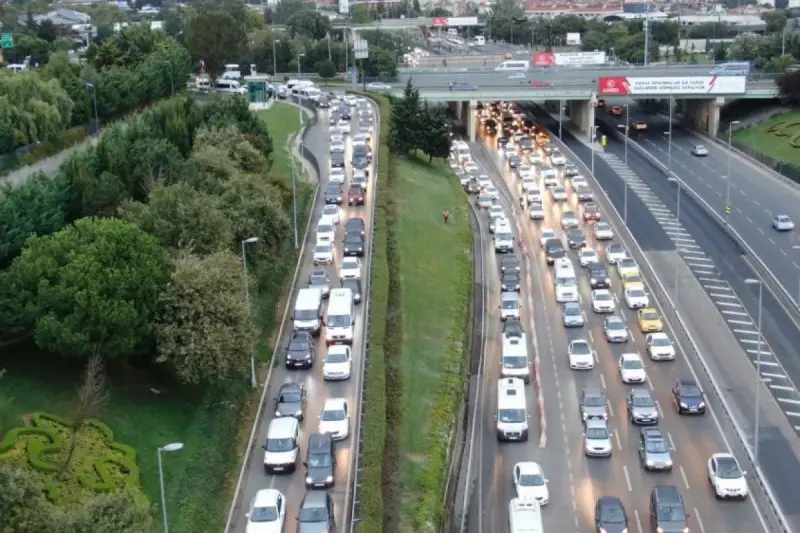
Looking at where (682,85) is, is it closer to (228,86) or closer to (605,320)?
(228,86)

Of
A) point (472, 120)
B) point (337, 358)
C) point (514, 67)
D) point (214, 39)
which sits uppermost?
point (214, 39)

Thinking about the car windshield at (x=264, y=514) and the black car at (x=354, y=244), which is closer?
the car windshield at (x=264, y=514)

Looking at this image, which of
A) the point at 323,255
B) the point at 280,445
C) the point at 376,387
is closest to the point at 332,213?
the point at 323,255

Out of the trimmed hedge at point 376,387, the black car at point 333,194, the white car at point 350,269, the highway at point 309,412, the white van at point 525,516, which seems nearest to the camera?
the trimmed hedge at point 376,387

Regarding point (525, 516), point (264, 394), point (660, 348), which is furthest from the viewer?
point (660, 348)

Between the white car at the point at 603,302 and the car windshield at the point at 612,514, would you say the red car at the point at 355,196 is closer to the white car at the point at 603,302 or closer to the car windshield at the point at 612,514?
the white car at the point at 603,302

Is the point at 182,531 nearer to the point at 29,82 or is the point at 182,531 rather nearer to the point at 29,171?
the point at 29,171

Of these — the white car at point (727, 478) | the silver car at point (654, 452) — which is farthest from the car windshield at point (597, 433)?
the white car at point (727, 478)
